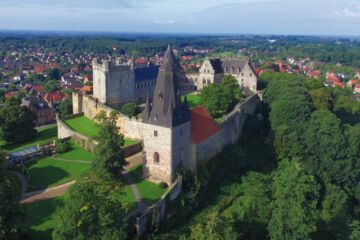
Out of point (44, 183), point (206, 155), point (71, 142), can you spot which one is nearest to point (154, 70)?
point (71, 142)

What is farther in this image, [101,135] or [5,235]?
[101,135]

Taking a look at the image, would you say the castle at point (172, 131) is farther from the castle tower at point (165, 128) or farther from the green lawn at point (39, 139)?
the green lawn at point (39, 139)

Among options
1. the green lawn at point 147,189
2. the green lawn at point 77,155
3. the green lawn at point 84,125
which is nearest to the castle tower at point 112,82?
the green lawn at point 84,125

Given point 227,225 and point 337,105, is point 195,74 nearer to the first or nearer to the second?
point 337,105

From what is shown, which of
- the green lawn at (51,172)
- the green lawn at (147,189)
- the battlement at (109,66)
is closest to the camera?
the green lawn at (147,189)

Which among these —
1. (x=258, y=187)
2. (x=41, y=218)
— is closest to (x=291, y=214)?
(x=258, y=187)

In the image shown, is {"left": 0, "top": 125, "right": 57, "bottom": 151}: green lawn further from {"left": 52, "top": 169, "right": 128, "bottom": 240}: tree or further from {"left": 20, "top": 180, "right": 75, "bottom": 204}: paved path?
{"left": 52, "top": 169, "right": 128, "bottom": 240}: tree

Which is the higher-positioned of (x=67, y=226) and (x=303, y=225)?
(x=67, y=226)

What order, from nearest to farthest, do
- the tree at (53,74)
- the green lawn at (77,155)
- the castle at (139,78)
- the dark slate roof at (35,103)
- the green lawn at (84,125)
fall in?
1. the green lawn at (77,155)
2. the green lawn at (84,125)
3. the castle at (139,78)
4. the dark slate roof at (35,103)
5. the tree at (53,74)
